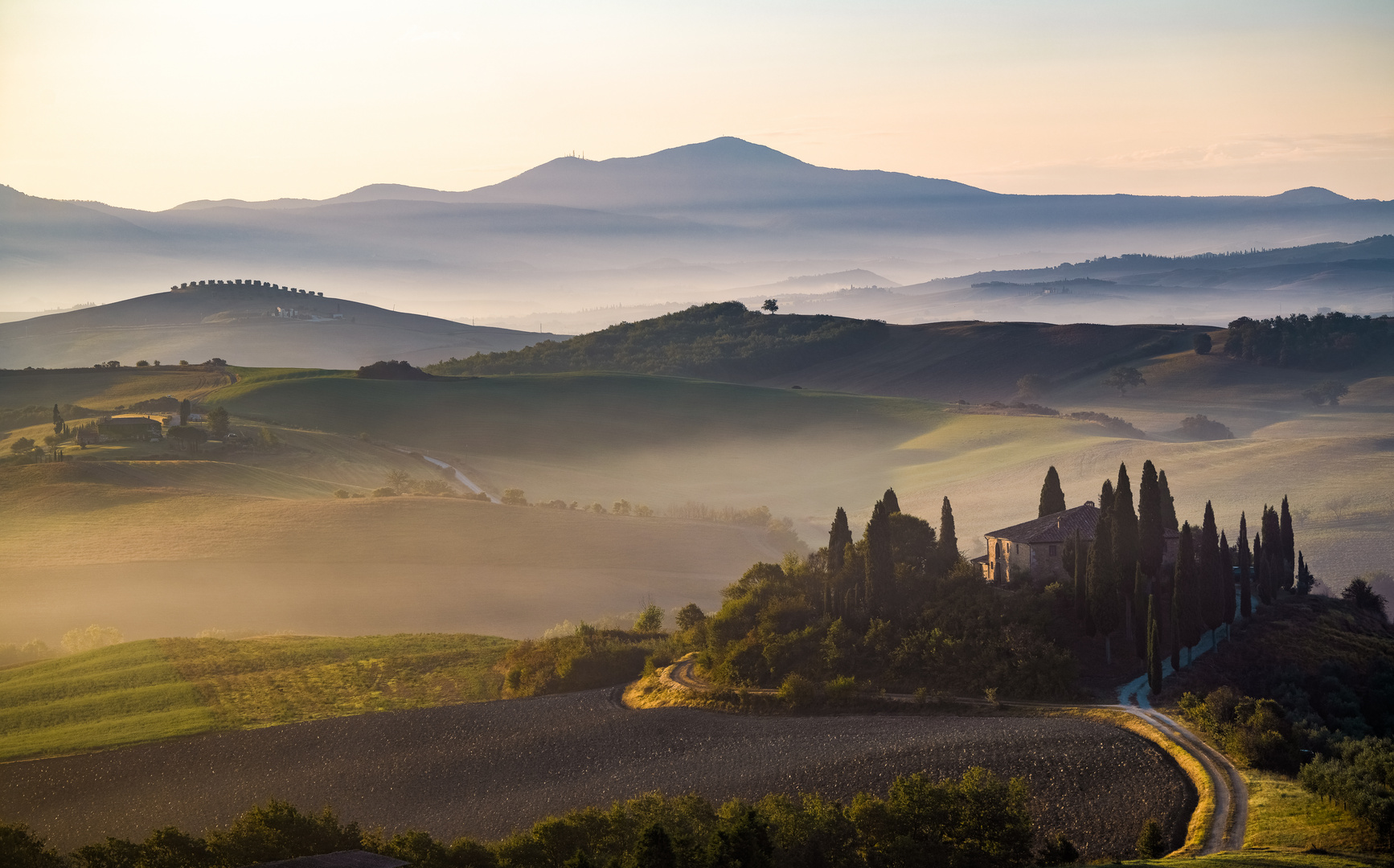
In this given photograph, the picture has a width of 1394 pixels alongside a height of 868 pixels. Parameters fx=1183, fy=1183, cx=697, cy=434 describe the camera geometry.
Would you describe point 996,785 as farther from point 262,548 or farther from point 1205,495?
point 1205,495

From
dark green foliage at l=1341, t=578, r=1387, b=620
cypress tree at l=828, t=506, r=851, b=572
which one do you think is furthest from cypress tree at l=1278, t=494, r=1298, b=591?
cypress tree at l=828, t=506, r=851, b=572

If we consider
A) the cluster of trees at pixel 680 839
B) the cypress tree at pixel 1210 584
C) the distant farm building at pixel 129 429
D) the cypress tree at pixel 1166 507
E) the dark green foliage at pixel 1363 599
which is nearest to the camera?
the cluster of trees at pixel 680 839

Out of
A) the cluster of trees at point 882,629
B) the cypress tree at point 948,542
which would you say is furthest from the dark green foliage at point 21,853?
the cypress tree at point 948,542

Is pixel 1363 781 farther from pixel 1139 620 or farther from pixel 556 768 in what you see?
pixel 556 768

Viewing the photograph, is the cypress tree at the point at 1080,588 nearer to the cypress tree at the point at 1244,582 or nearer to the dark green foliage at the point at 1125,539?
the dark green foliage at the point at 1125,539

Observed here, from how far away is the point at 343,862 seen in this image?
27109mm

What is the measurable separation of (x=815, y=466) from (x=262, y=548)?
77.4m

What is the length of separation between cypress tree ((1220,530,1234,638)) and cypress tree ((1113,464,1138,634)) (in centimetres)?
433

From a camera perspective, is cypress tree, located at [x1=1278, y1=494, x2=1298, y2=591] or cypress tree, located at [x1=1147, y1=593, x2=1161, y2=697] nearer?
cypress tree, located at [x1=1147, y1=593, x2=1161, y2=697]

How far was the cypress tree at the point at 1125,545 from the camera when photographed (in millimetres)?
53031

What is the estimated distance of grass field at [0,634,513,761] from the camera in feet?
161

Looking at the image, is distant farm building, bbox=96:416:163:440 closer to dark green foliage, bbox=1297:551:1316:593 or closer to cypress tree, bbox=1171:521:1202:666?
cypress tree, bbox=1171:521:1202:666

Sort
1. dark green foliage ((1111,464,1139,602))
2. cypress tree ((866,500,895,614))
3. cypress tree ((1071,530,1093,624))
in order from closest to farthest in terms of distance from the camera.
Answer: cypress tree ((1071,530,1093,624)) → dark green foliage ((1111,464,1139,602)) → cypress tree ((866,500,895,614))

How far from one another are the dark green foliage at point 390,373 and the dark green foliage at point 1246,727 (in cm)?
15646
